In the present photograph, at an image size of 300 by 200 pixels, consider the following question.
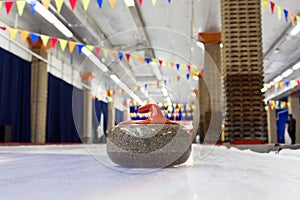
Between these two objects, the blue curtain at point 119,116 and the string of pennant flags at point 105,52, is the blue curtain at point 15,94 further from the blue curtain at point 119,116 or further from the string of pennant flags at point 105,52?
the blue curtain at point 119,116

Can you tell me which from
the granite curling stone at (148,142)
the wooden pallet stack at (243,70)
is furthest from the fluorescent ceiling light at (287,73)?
the granite curling stone at (148,142)

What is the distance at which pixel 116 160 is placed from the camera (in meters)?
0.86

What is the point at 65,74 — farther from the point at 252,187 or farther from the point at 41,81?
the point at 252,187

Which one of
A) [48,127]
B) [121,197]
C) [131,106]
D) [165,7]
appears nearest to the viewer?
[121,197]

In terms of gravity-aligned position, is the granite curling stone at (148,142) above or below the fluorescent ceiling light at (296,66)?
below

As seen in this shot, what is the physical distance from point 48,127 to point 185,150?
9020 millimetres

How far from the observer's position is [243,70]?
3.61 meters

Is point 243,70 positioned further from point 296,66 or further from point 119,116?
point 296,66

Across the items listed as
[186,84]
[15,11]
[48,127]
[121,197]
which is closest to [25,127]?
[48,127]

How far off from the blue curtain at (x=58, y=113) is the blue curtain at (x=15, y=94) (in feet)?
3.89

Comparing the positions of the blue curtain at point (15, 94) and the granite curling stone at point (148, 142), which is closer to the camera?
the granite curling stone at point (148, 142)

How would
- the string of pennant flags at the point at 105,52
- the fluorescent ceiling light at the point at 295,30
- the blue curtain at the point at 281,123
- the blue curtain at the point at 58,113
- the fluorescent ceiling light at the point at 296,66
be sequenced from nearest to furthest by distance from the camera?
the string of pennant flags at the point at 105,52
the fluorescent ceiling light at the point at 295,30
the blue curtain at the point at 58,113
the fluorescent ceiling light at the point at 296,66
the blue curtain at the point at 281,123

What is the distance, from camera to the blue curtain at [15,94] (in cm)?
718

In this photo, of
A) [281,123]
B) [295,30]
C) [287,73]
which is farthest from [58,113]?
[281,123]
